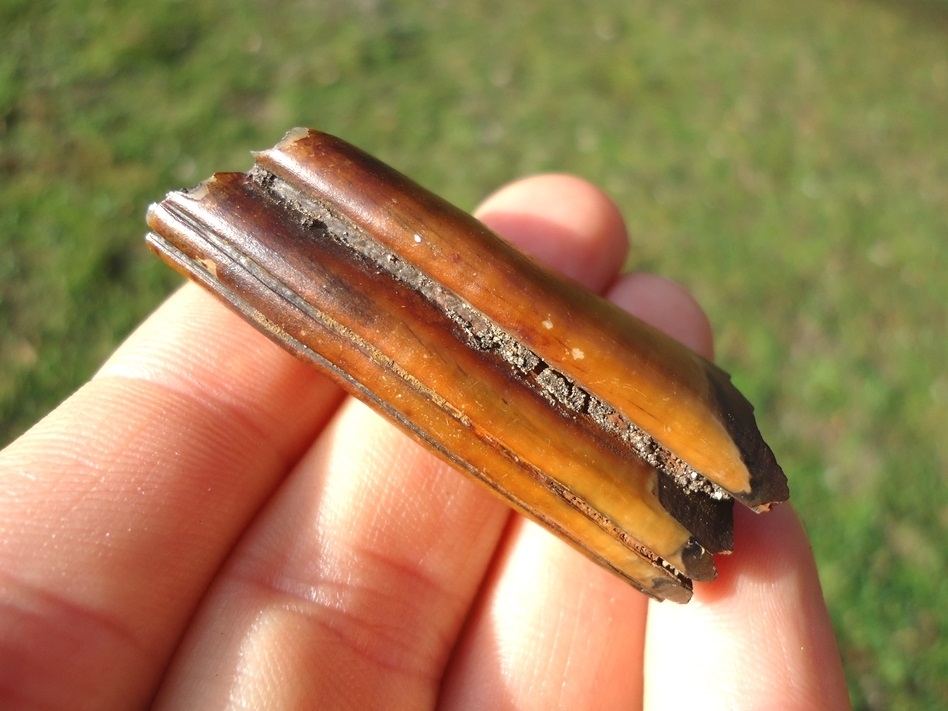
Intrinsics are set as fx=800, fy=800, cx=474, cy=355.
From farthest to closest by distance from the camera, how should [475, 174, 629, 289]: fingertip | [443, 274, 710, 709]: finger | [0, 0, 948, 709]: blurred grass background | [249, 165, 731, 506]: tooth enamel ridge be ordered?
[0, 0, 948, 709]: blurred grass background < [475, 174, 629, 289]: fingertip < [443, 274, 710, 709]: finger < [249, 165, 731, 506]: tooth enamel ridge

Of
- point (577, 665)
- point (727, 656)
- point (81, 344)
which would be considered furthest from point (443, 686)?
point (81, 344)

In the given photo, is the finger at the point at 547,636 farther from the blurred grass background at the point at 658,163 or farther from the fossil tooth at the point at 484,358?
the blurred grass background at the point at 658,163

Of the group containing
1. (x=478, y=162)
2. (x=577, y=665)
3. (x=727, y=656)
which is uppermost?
(x=478, y=162)

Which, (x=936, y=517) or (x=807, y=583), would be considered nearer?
(x=807, y=583)

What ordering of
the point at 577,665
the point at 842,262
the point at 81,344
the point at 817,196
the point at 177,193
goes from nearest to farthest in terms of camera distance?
1. the point at 177,193
2. the point at 577,665
3. the point at 81,344
4. the point at 842,262
5. the point at 817,196

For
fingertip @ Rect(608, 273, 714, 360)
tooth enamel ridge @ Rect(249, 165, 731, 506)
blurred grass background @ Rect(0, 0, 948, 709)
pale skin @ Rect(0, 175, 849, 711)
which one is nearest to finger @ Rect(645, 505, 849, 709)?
pale skin @ Rect(0, 175, 849, 711)

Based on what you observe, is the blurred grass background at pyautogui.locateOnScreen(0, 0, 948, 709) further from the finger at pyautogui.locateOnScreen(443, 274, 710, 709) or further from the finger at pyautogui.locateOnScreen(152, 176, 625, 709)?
the finger at pyautogui.locateOnScreen(152, 176, 625, 709)

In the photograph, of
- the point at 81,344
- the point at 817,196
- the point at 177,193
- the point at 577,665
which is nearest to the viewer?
the point at 177,193

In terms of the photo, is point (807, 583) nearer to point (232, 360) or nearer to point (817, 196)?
point (232, 360)
